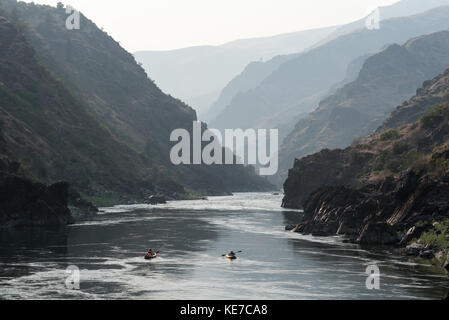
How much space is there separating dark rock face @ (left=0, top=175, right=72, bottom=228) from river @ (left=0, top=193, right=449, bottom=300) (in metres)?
5.17

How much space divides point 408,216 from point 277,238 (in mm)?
19895

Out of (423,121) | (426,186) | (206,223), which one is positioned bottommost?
(206,223)

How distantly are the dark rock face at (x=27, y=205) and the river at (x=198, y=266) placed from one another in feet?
17.0

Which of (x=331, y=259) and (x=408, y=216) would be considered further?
(x=408, y=216)

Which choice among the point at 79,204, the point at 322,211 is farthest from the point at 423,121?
the point at 79,204

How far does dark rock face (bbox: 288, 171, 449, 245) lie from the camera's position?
303 ft

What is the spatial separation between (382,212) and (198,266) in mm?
37521

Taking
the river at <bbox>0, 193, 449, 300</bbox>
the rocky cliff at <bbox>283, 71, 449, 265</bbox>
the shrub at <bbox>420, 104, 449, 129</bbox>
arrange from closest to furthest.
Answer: the river at <bbox>0, 193, 449, 300</bbox> → the rocky cliff at <bbox>283, 71, 449, 265</bbox> → the shrub at <bbox>420, 104, 449, 129</bbox>

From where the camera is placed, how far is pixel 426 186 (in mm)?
96000

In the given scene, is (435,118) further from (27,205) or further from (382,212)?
(27,205)

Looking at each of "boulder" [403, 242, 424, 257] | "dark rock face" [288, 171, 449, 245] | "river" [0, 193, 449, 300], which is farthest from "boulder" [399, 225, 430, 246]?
"boulder" [403, 242, 424, 257]

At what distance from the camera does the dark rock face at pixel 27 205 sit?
11056 centimetres

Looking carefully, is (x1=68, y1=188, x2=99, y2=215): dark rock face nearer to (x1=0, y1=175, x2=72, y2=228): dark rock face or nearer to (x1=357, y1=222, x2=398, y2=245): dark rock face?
(x1=0, y1=175, x2=72, y2=228): dark rock face
